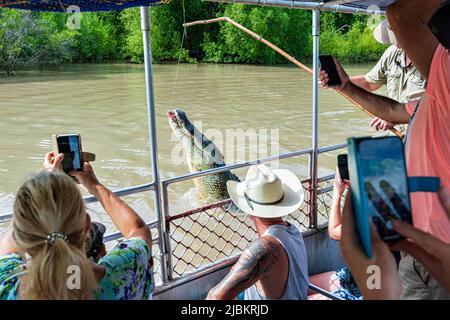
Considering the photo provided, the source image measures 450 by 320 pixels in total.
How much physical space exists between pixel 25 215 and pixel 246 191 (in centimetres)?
94

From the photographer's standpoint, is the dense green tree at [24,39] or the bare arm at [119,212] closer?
the bare arm at [119,212]

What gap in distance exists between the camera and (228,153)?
8516 mm

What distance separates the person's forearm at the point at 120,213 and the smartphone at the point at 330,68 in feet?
3.65

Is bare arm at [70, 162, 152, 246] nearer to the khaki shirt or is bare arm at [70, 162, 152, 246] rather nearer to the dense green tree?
the khaki shirt

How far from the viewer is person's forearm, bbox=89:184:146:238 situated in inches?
64.6

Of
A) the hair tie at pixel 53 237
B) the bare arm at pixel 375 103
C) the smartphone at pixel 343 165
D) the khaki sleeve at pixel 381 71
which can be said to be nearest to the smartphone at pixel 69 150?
the hair tie at pixel 53 237

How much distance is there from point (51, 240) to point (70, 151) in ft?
2.28

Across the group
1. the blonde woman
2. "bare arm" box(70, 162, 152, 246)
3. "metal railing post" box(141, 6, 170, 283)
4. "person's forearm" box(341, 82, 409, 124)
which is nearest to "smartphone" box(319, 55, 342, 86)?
"person's forearm" box(341, 82, 409, 124)

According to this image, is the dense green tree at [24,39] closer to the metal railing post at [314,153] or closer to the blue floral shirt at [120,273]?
the metal railing post at [314,153]

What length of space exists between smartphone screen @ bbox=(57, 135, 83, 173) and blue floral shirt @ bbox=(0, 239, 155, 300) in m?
0.47

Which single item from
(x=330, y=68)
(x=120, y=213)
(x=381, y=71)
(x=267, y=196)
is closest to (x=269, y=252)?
(x=267, y=196)

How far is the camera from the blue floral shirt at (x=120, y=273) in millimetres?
1234
